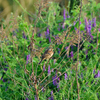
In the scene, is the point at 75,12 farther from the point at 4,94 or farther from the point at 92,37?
the point at 4,94

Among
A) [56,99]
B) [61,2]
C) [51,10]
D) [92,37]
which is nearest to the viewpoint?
[56,99]

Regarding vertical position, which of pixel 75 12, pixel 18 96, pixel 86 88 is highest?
pixel 75 12

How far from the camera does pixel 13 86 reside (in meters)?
2.56

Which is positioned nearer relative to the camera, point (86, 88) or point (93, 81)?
point (86, 88)

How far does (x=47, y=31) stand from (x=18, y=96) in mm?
1367

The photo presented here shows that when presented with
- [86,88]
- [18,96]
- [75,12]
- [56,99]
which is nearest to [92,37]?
[75,12]

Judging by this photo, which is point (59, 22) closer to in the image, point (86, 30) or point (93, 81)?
point (86, 30)

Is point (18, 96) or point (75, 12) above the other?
point (75, 12)

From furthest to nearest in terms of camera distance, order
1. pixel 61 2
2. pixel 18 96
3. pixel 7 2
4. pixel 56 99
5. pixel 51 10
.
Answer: pixel 7 2 < pixel 61 2 < pixel 51 10 < pixel 18 96 < pixel 56 99

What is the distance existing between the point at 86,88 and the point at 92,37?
1046 millimetres

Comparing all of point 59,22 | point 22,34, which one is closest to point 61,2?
point 59,22

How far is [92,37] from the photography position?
3.09 m

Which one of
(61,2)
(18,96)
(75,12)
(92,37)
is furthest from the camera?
(61,2)

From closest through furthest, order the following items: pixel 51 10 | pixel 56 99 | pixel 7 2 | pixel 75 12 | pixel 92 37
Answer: pixel 56 99, pixel 92 37, pixel 75 12, pixel 51 10, pixel 7 2
